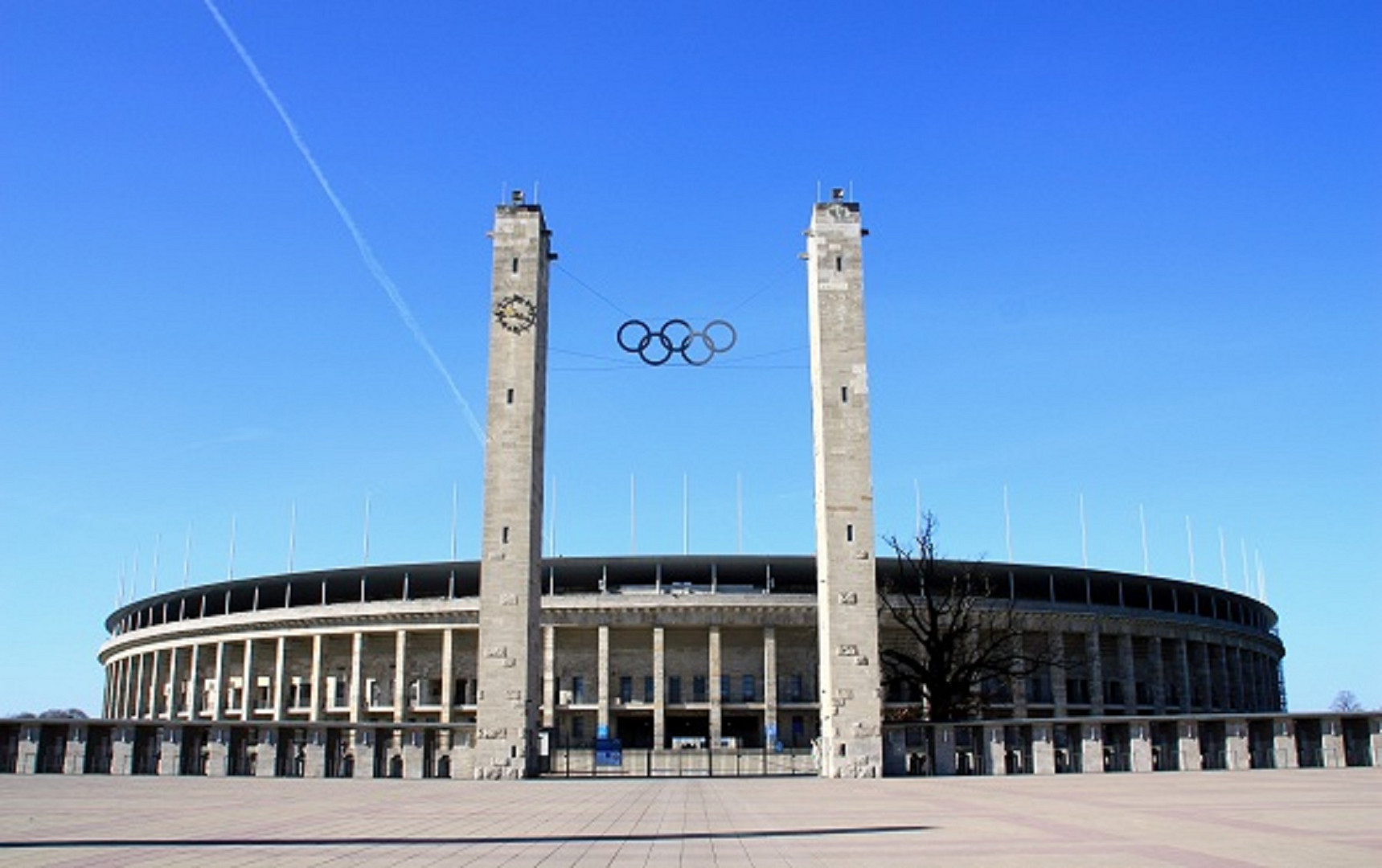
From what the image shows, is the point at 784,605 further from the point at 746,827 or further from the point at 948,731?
the point at 746,827

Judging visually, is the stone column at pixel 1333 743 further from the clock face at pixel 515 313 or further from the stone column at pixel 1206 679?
the stone column at pixel 1206 679

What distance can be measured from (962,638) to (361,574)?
4071 cm

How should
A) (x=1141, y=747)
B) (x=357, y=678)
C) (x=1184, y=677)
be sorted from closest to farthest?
(x=1141, y=747) → (x=357, y=678) → (x=1184, y=677)

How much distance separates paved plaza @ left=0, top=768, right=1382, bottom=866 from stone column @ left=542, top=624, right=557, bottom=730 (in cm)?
4182

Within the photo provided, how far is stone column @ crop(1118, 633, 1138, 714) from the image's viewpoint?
8200 centimetres

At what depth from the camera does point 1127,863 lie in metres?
13.5

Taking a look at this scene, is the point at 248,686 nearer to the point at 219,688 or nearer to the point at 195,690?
the point at 219,688

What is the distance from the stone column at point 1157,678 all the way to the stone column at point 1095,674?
193 inches

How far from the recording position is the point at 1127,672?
82.6m

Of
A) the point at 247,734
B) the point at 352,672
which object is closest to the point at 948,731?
the point at 247,734

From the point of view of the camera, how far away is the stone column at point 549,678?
245 feet

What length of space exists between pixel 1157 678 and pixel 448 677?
4695 centimetres

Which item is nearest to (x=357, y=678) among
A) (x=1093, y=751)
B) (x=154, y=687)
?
(x=154, y=687)

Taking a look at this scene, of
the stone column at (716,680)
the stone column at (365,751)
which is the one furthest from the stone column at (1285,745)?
the stone column at (716,680)
